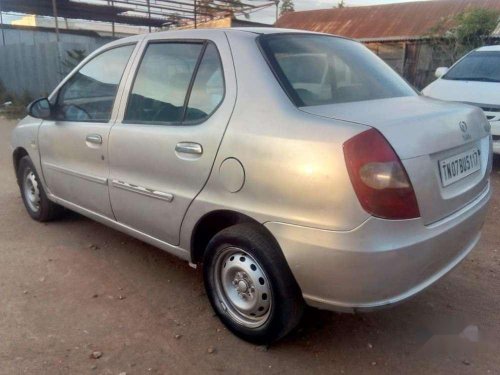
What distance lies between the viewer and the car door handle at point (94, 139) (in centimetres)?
342

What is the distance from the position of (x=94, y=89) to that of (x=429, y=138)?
256cm

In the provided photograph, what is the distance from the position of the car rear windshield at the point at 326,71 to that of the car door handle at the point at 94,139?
1.42 metres

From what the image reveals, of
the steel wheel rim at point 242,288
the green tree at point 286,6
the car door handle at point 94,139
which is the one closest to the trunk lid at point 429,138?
the steel wheel rim at point 242,288

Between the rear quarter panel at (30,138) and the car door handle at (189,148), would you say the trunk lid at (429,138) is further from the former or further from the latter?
the rear quarter panel at (30,138)

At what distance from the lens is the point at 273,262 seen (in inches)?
95.3

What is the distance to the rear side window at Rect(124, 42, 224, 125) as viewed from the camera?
2795 mm

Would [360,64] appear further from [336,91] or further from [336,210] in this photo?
[336,210]

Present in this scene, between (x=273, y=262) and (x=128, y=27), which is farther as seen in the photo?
(x=128, y=27)

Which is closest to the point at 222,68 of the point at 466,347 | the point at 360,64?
the point at 360,64

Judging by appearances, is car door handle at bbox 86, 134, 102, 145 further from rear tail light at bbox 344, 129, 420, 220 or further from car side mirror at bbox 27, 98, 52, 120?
rear tail light at bbox 344, 129, 420, 220

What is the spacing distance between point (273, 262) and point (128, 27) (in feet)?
71.9

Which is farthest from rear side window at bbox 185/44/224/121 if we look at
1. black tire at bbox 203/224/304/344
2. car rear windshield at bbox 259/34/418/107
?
black tire at bbox 203/224/304/344

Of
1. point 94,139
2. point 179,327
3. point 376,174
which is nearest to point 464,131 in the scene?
point 376,174

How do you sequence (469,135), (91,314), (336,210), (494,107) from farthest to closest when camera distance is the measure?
(494,107) → (91,314) → (469,135) → (336,210)
